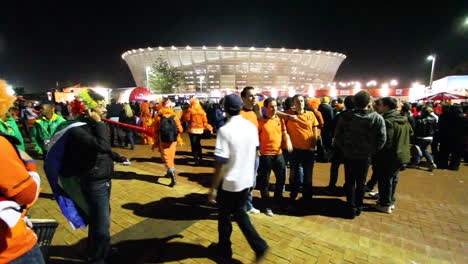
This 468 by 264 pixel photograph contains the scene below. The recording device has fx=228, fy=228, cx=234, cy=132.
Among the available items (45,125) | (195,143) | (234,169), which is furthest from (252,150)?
(45,125)

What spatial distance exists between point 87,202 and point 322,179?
4.93m

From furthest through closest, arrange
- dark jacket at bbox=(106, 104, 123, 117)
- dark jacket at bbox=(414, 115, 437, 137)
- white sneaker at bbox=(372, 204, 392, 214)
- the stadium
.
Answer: the stadium, dark jacket at bbox=(106, 104, 123, 117), dark jacket at bbox=(414, 115, 437, 137), white sneaker at bbox=(372, 204, 392, 214)

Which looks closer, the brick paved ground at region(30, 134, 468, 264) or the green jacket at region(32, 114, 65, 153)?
the brick paved ground at region(30, 134, 468, 264)

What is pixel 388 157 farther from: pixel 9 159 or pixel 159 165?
pixel 159 165

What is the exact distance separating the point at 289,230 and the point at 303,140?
4.80ft

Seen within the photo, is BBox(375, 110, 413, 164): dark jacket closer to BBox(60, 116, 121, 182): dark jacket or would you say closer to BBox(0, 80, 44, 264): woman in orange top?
BBox(60, 116, 121, 182): dark jacket

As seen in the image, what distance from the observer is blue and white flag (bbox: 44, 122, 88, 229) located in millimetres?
2102

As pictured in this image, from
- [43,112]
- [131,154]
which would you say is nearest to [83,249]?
[43,112]

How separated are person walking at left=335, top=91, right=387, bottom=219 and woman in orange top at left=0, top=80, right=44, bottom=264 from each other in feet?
12.4

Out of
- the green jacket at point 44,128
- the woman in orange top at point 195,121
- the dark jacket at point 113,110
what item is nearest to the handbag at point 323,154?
the woman in orange top at point 195,121

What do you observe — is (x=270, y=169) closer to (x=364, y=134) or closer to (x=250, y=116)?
(x=250, y=116)

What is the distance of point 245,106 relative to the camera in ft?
11.6

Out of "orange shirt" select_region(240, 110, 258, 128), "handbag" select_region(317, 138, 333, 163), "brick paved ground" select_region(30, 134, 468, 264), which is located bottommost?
"brick paved ground" select_region(30, 134, 468, 264)

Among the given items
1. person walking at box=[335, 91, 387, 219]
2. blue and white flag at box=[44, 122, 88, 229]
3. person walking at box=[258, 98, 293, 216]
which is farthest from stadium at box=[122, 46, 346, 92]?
blue and white flag at box=[44, 122, 88, 229]
